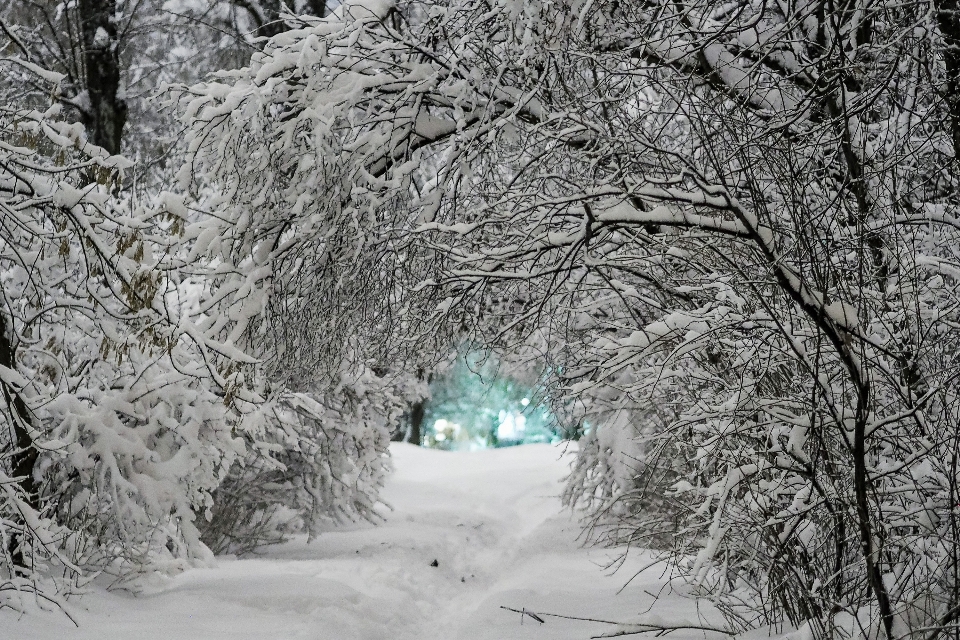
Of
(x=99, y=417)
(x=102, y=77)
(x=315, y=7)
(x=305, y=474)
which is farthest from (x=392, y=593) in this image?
(x=315, y=7)

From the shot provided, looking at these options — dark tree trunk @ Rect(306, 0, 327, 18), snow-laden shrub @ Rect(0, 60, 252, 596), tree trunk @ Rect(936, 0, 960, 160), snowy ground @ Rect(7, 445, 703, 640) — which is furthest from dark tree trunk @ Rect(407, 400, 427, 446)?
tree trunk @ Rect(936, 0, 960, 160)

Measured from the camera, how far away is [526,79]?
16.5 ft

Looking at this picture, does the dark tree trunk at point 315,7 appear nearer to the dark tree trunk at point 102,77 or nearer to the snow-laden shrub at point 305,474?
the dark tree trunk at point 102,77

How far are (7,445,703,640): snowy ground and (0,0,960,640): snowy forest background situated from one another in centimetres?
40

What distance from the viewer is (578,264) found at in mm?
3844

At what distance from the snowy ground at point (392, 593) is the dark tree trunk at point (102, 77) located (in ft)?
16.0

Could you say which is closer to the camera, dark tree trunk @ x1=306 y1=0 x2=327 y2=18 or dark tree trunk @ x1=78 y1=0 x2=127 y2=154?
dark tree trunk @ x1=78 y1=0 x2=127 y2=154

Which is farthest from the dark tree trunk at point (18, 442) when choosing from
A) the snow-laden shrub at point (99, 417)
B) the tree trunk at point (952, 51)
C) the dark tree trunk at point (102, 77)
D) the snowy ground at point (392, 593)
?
the tree trunk at point (952, 51)

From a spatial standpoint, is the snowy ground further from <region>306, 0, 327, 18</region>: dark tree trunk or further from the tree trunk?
<region>306, 0, 327, 18</region>: dark tree trunk

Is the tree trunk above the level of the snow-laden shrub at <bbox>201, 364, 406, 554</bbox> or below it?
above

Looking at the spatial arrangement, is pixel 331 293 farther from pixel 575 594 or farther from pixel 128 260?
pixel 575 594

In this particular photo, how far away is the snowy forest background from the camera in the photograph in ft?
10.8

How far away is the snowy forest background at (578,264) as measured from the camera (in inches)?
129

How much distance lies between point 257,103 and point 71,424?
252 cm
